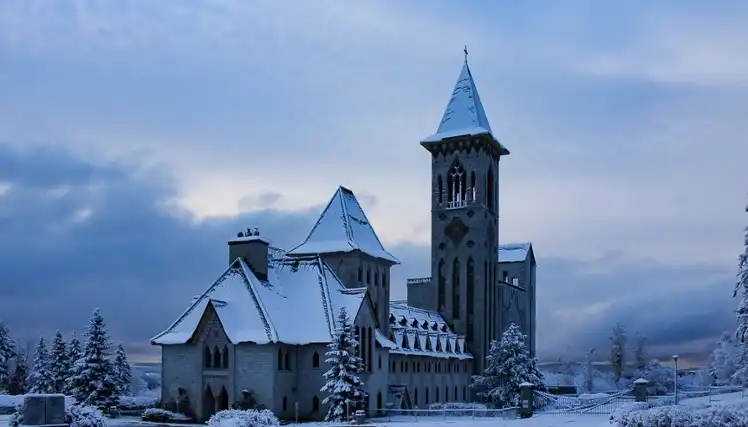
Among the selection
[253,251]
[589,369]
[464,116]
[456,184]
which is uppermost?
[464,116]

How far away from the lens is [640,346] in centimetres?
10881

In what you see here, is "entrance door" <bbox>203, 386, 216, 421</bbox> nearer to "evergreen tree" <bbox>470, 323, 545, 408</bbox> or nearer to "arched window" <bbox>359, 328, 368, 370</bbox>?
"arched window" <bbox>359, 328, 368, 370</bbox>

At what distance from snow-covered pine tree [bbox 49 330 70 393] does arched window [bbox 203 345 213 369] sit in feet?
54.8

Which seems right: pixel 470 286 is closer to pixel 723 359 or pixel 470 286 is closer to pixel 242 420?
pixel 723 359

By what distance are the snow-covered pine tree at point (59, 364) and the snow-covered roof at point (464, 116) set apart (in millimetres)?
41189

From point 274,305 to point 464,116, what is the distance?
135 ft

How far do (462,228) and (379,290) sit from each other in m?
22.9

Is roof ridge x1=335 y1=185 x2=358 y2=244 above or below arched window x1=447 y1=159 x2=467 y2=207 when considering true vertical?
below

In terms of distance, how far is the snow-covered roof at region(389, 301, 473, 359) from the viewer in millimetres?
67312

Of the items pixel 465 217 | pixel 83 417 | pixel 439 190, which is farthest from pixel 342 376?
pixel 439 190

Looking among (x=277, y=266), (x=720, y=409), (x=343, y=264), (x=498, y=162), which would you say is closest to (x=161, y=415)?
(x=277, y=266)

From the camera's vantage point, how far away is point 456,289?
84625 mm

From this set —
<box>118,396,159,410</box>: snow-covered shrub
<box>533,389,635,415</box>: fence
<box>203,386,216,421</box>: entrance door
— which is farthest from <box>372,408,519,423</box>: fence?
<box>118,396,159,410</box>: snow-covered shrub

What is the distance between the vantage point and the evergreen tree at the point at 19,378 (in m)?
75.7
